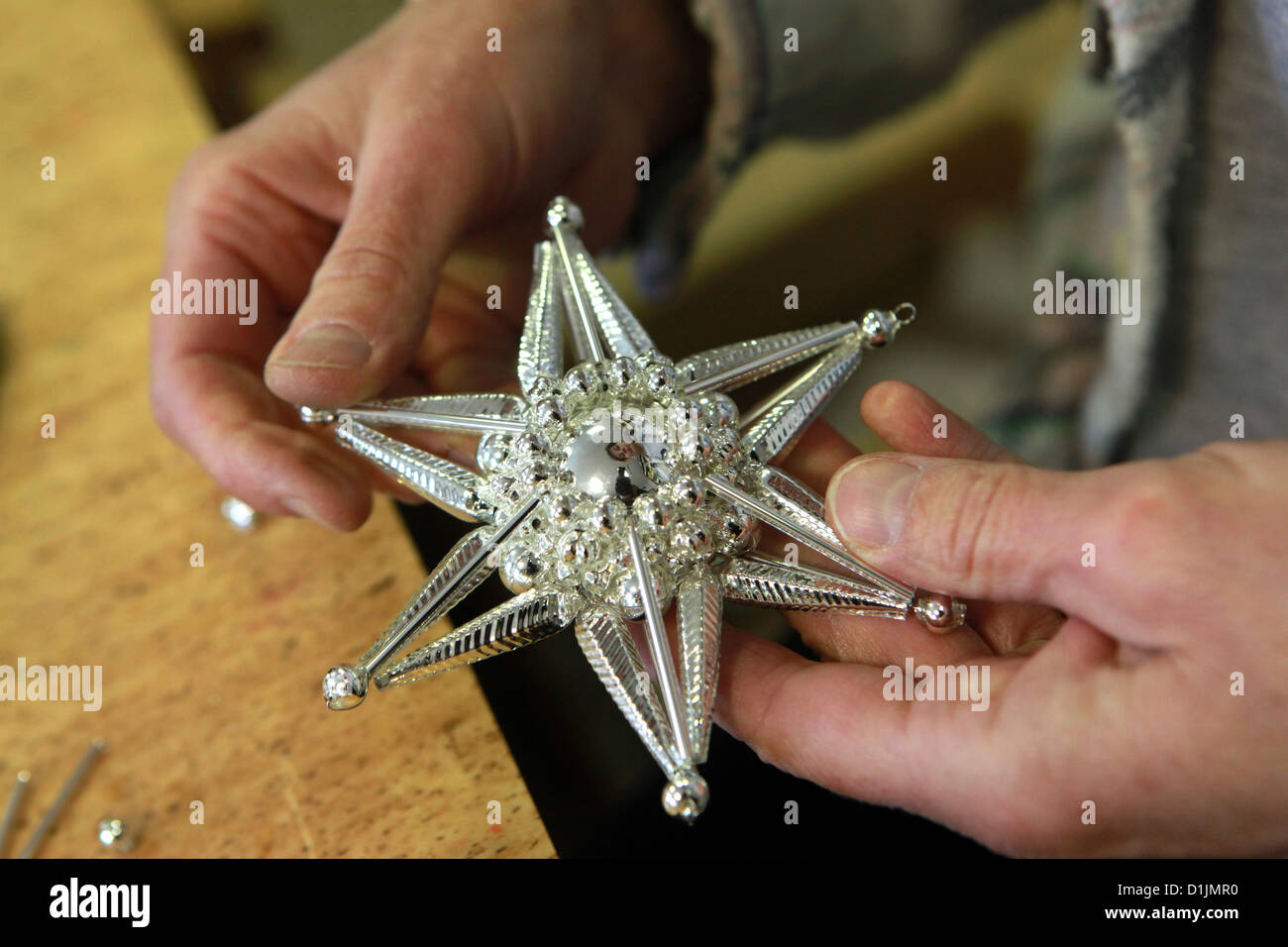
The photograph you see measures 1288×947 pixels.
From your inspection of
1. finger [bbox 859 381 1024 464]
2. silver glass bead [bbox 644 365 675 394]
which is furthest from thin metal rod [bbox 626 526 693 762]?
finger [bbox 859 381 1024 464]

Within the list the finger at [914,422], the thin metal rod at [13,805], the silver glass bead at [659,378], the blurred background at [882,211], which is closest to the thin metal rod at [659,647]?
the silver glass bead at [659,378]

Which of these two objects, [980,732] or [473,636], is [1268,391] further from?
[473,636]

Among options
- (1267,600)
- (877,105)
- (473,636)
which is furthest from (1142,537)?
(877,105)

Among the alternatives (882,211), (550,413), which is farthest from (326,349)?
(882,211)

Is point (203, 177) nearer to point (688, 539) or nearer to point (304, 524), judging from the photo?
point (304, 524)

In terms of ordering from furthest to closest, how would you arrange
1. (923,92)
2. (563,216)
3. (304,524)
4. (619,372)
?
1. (923,92)
2. (304,524)
3. (563,216)
4. (619,372)
